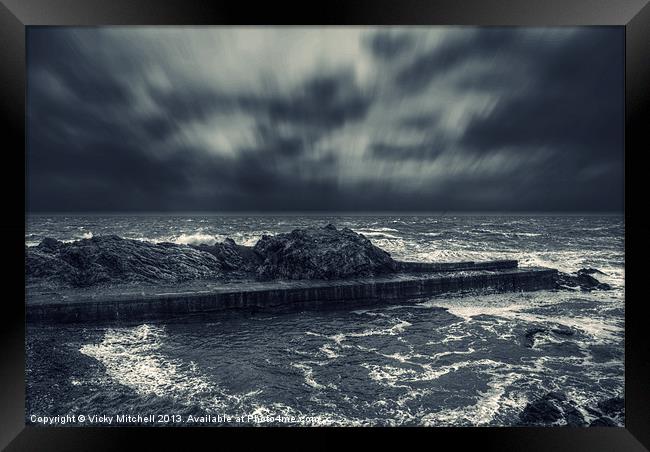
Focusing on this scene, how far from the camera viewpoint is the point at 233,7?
323 centimetres

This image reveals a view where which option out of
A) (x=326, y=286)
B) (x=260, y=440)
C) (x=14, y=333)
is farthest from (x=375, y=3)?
(x=326, y=286)

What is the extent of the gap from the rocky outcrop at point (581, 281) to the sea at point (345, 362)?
7.7 inches

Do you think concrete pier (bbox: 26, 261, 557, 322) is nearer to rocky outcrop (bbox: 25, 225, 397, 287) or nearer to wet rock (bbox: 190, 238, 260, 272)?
rocky outcrop (bbox: 25, 225, 397, 287)

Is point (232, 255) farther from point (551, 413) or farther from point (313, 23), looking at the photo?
point (551, 413)

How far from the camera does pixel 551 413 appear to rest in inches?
166

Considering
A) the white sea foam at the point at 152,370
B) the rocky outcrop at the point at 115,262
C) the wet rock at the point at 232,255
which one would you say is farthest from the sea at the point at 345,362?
the wet rock at the point at 232,255

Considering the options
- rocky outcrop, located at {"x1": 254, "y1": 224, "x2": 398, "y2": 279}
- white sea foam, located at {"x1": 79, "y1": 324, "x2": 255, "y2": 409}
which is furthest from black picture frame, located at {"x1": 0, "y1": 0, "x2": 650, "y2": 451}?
rocky outcrop, located at {"x1": 254, "y1": 224, "x2": 398, "y2": 279}

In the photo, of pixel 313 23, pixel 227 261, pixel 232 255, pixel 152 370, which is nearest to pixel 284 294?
pixel 227 261

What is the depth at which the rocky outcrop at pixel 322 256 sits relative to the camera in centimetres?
1023

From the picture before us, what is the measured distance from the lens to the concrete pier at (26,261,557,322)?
7.61 metres

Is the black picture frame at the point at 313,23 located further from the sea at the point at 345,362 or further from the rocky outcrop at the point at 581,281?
the rocky outcrop at the point at 581,281

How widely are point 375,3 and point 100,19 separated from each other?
3469mm

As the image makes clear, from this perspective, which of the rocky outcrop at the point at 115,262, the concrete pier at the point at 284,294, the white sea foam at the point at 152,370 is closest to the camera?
the white sea foam at the point at 152,370

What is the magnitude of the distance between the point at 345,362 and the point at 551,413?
3.52 m
